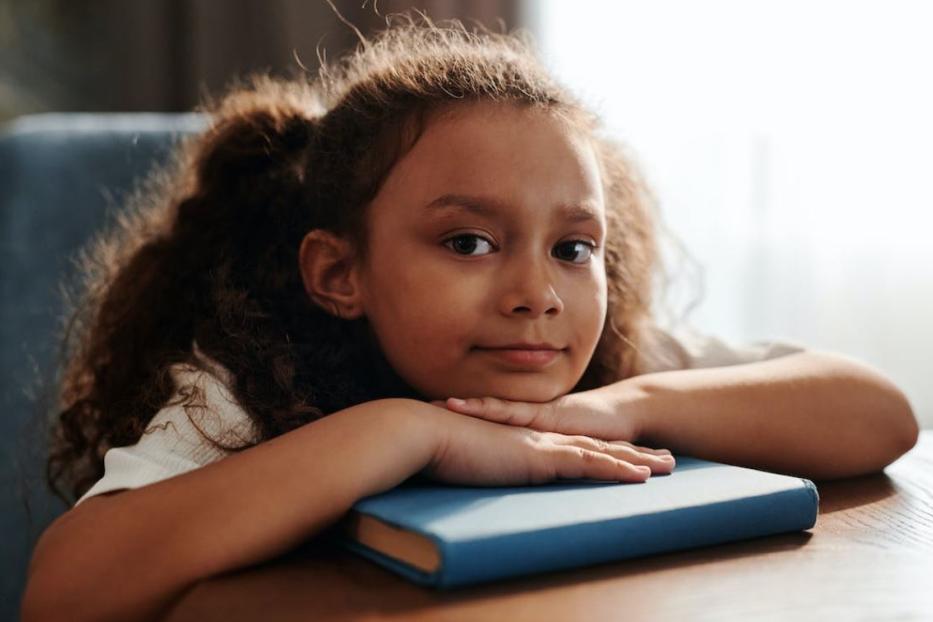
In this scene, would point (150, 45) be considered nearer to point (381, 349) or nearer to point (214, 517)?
point (381, 349)

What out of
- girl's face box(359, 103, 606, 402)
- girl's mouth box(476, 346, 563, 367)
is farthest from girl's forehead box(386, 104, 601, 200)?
girl's mouth box(476, 346, 563, 367)

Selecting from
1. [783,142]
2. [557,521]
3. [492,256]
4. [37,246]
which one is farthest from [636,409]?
[783,142]

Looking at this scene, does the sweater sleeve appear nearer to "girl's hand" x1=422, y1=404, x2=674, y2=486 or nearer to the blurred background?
"girl's hand" x1=422, y1=404, x2=674, y2=486

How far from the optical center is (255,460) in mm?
699

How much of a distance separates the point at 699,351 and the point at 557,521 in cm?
57

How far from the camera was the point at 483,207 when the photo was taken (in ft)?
2.92

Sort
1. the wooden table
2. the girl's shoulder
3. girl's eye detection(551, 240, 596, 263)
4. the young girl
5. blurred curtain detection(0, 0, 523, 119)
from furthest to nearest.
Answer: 1. blurred curtain detection(0, 0, 523, 119)
2. the girl's shoulder
3. girl's eye detection(551, 240, 596, 263)
4. the young girl
5. the wooden table

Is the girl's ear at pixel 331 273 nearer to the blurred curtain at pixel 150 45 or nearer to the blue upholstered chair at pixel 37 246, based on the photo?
the blue upholstered chair at pixel 37 246

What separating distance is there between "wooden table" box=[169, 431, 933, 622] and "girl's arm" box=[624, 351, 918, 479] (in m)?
0.19

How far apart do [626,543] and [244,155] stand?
26.2 inches

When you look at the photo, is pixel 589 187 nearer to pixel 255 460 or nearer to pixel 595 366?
pixel 595 366

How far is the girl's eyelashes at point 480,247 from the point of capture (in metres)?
0.90

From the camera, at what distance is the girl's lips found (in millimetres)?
887

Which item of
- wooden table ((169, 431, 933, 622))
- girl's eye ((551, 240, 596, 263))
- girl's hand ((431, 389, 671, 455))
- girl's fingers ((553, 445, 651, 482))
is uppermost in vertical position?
girl's eye ((551, 240, 596, 263))
